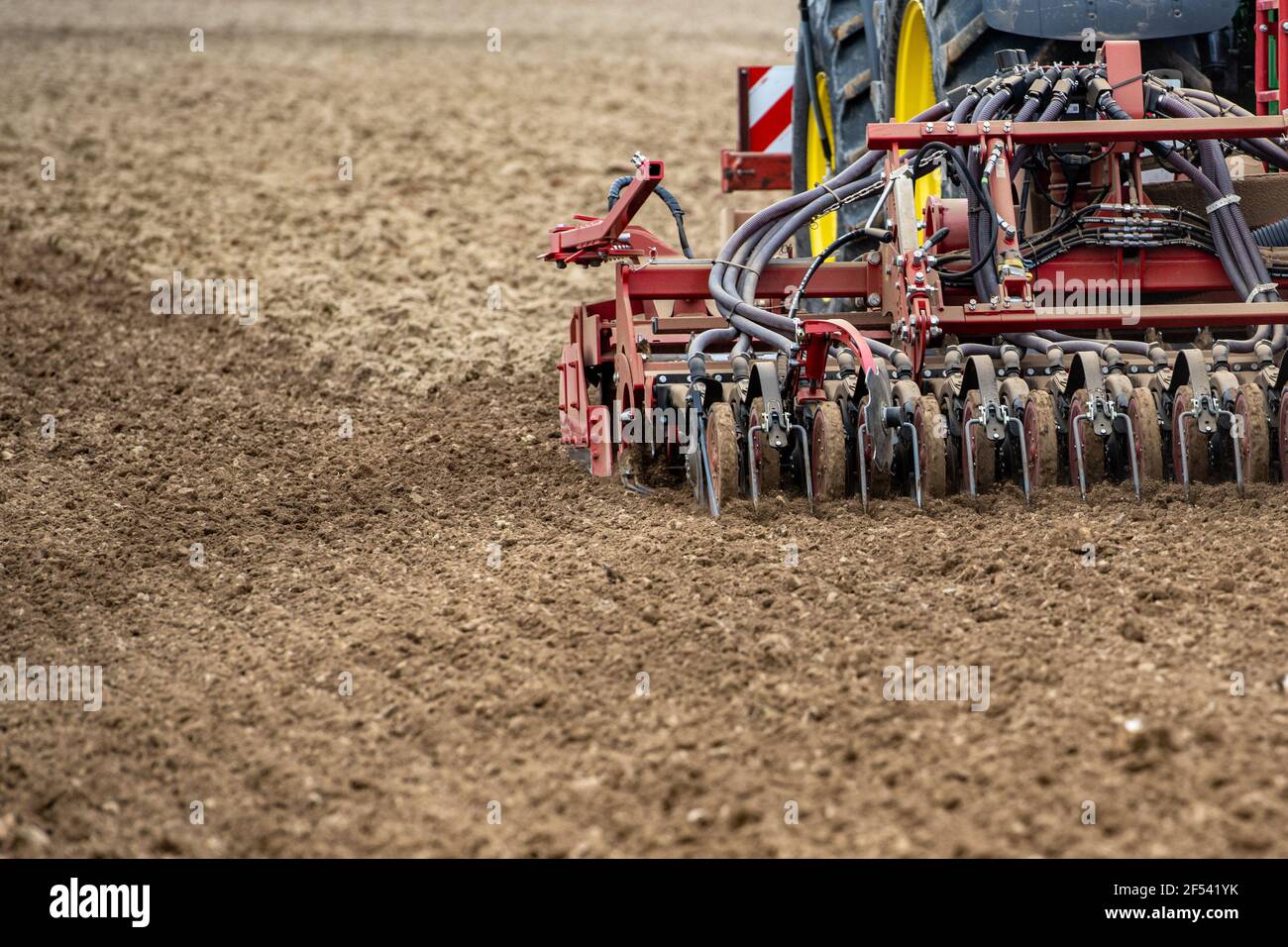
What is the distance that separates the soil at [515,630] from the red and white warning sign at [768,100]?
1.41m

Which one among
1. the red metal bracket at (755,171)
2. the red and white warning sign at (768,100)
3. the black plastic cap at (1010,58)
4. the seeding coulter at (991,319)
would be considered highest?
the red and white warning sign at (768,100)

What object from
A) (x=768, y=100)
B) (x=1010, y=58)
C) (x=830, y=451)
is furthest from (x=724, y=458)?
(x=768, y=100)

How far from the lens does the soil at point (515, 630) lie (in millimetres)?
2875

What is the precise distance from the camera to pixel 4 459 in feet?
18.9

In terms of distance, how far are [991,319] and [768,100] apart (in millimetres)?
4043

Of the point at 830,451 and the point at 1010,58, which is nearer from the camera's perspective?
the point at 830,451

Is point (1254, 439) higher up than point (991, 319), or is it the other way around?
point (991, 319)

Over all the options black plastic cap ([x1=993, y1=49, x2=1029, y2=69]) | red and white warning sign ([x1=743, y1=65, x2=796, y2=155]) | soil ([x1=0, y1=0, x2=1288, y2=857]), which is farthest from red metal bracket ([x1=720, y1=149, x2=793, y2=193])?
black plastic cap ([x1=993, y1=49, x2=1029, y2=69])

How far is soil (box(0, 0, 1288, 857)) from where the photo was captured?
9.43 ft

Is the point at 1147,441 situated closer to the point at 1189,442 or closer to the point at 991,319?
the point at 1189,442

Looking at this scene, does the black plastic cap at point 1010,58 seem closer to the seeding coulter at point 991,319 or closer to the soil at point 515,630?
the seeding coulter at point 991,319

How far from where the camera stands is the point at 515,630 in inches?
149

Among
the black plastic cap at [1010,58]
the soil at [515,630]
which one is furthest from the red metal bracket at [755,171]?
the black plastic cap at [1010,58]

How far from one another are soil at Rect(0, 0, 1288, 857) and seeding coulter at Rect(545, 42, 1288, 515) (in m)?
0.17
